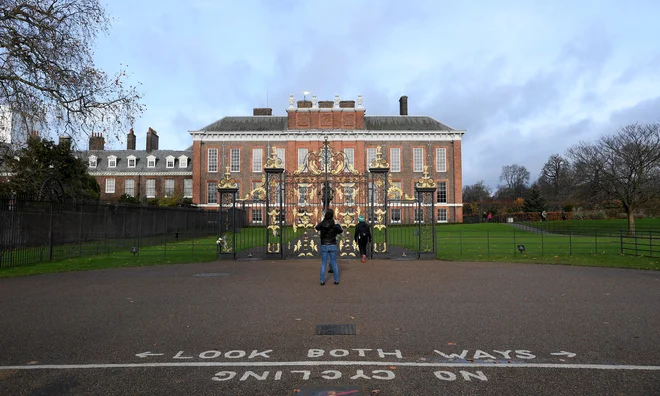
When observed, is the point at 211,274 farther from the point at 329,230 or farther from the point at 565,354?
the point at 565,354

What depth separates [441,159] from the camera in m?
50.7

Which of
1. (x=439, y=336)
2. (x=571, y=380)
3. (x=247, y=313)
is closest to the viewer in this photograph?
(x=571, y=380)

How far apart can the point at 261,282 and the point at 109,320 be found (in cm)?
447

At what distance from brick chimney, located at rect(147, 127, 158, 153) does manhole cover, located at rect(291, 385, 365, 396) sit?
6286cm

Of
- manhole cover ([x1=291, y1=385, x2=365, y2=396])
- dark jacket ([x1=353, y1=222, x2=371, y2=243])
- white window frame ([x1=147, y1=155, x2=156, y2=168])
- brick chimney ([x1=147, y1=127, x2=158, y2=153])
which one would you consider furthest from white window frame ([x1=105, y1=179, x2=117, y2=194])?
manhole cover ([x1=291, y1=385, x2=365, y2=396])

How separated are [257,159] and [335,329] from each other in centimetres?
4567

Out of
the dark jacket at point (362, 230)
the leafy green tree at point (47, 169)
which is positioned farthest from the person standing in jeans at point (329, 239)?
the leafy green tree at point (47, 169)

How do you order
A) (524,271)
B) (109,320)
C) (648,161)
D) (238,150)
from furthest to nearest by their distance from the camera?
1. (238,150)
2. (648,161)
3. (524,271)
4. (109,320)

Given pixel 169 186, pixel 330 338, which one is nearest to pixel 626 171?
pixel 330 338

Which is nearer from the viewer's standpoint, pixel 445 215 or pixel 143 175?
pixel 445 215

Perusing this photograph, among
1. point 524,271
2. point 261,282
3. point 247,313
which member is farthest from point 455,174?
point 247,313

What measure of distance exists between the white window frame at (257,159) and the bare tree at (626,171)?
3229cm

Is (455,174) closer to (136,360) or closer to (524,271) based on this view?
(524,271)

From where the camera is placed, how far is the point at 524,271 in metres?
13.4
